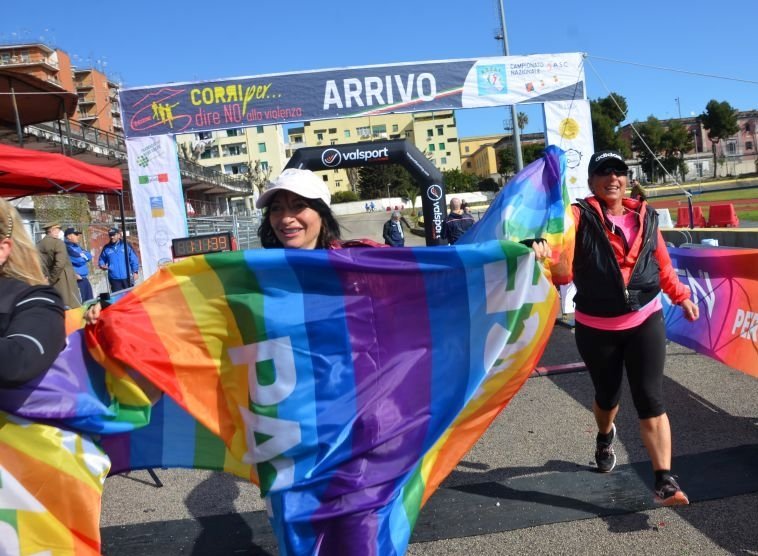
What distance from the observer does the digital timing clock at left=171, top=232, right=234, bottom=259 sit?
934cm

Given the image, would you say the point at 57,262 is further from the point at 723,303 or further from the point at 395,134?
the point at 395,134

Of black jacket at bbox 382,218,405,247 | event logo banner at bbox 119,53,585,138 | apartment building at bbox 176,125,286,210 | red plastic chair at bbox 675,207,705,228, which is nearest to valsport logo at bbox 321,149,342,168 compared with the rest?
event logo banner at bbox 119,53,585,138

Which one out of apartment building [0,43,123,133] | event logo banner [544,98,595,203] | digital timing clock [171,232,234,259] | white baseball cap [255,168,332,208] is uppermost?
apartment building [0,43,123,133]

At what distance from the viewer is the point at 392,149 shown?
447 inches

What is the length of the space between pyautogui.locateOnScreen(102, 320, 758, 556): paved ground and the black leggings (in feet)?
1.88

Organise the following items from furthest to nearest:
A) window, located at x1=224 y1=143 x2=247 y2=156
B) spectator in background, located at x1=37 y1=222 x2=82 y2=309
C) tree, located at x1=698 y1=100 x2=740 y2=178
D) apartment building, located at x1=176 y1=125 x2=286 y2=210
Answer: window, located at x1=224 y1=143 x2=247 y2=156
apartment building, located at x1=176 y1=125 x2=286 y2=210
tree, located at x1=698 y1=100 x2=740 y2=178
spectator in background, located at x1=37 y1=222 x2=82 y2=309

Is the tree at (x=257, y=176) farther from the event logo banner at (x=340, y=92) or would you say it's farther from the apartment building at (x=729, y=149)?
the event logo banner at (x=340, y=92)

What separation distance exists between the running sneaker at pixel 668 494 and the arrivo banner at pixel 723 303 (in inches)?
77.1

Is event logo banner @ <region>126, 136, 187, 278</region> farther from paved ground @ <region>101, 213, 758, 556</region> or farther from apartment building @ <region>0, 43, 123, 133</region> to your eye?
apartment building @ <region>0, 43, 123, 133</region>

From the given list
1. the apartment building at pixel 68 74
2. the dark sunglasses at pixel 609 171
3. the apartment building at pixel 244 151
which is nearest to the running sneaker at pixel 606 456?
the dark sunglasses at pixel 609 171

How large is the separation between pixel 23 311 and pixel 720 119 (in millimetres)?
89041

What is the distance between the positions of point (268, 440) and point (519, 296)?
119 centimetres

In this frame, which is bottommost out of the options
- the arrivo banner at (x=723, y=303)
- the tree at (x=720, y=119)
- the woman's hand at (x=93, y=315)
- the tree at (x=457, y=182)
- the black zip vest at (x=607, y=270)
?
the arrivo banner at (x=723, y=303)

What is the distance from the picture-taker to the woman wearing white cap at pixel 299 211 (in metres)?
2.67
